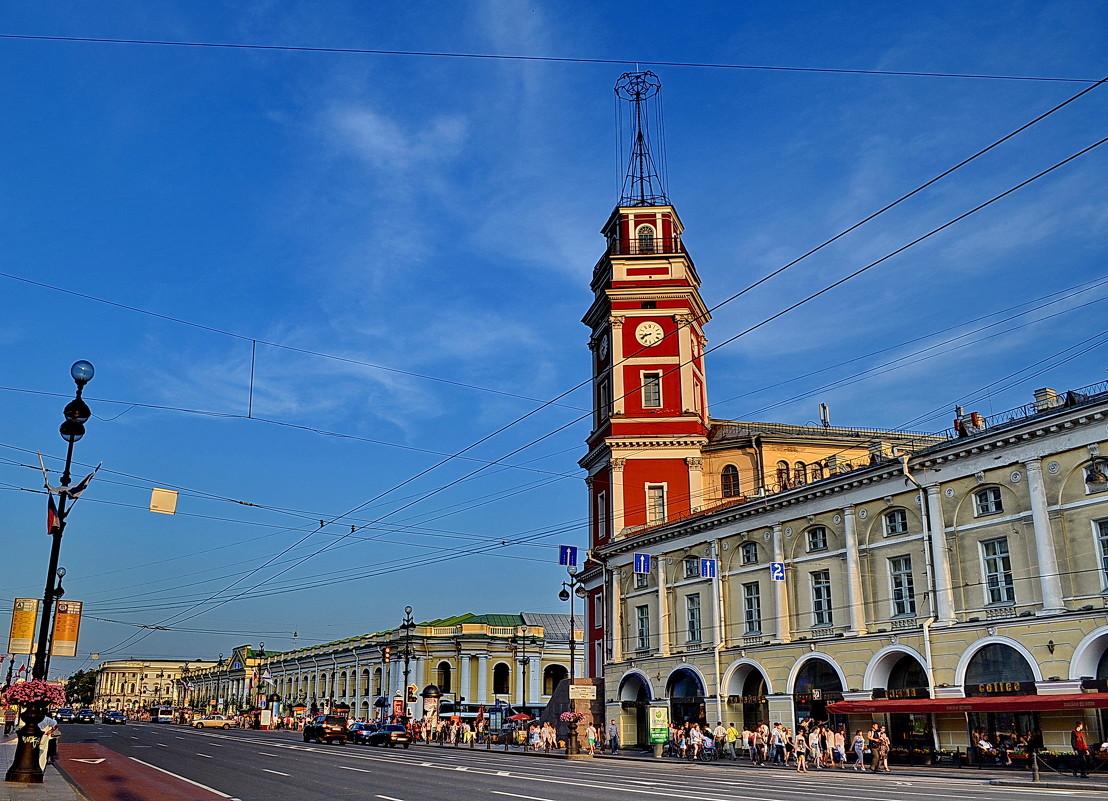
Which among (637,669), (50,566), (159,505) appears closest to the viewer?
(50,566)

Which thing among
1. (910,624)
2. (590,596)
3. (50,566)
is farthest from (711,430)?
(50,566)

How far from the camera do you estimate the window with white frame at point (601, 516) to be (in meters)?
60.8

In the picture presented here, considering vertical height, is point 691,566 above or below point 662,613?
above

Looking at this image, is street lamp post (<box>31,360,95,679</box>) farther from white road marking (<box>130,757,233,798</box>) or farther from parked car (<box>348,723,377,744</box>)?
parked car (<box>348,723,377,744</box>)

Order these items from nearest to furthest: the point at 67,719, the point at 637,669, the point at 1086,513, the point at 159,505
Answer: the point at 159,505 < the point at 1086,513 < the point at 637,669 < the point at 67,719

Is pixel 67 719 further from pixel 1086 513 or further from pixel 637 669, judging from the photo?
pixel 1086 513

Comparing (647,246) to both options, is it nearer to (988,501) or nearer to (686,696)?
(686,696)

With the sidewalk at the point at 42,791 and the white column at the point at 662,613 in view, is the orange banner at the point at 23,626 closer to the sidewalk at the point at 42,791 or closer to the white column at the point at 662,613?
the sidewalk at the point at 42,791

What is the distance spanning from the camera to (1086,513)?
33.1 meters

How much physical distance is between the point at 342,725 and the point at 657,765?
2930 cm

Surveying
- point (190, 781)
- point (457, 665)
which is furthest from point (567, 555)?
point (457, 665)

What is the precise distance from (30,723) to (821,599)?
31115 mm

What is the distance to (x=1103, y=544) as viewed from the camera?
107 ft

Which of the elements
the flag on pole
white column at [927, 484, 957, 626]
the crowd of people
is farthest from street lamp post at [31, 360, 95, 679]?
white column at [927, 484, 957, 626]
